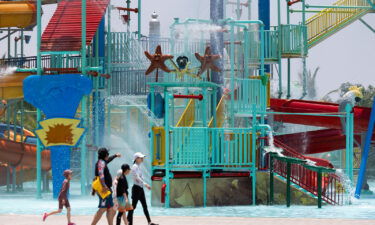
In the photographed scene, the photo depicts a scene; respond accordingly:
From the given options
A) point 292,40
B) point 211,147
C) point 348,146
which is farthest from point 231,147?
point 292,40

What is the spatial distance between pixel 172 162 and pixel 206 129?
1.26 meters

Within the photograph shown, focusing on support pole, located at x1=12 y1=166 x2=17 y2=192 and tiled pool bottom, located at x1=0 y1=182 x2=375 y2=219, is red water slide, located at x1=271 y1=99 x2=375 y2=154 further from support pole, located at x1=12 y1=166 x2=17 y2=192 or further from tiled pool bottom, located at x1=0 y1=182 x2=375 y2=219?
support pole, located at x1=12 y1=166 x2=17 y2=192

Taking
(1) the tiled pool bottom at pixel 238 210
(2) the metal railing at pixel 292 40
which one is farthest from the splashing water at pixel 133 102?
(1) the tiled pool bottom at pixel 238 210

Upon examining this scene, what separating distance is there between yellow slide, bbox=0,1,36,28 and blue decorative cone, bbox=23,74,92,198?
5.03 meters

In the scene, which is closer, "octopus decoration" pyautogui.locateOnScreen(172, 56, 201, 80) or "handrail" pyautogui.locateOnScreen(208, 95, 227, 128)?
"octopus decoration" pyautogui.locateOnScreen(172, 56, 201, 80)

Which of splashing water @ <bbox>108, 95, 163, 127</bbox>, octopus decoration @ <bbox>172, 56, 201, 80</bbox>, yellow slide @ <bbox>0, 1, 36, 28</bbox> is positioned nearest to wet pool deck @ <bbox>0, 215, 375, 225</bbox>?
octopus decoration @ <bbox>172, 56, 201, 80</bbox>

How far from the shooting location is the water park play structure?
2492cm

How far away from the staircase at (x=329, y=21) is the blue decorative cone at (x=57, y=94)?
11.0 meters

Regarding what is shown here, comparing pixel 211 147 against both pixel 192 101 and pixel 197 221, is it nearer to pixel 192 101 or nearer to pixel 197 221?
pixel 192 101

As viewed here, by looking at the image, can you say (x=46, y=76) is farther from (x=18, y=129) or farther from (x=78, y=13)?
(x=18, y=129)

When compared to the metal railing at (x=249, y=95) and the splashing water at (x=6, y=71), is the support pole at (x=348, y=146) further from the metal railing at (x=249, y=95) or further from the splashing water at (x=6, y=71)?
the splashing water at (x=6, y=71)

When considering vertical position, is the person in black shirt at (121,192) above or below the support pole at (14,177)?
above

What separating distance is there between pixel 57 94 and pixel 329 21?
12.4m

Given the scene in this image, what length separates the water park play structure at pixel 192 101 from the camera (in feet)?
81.8
